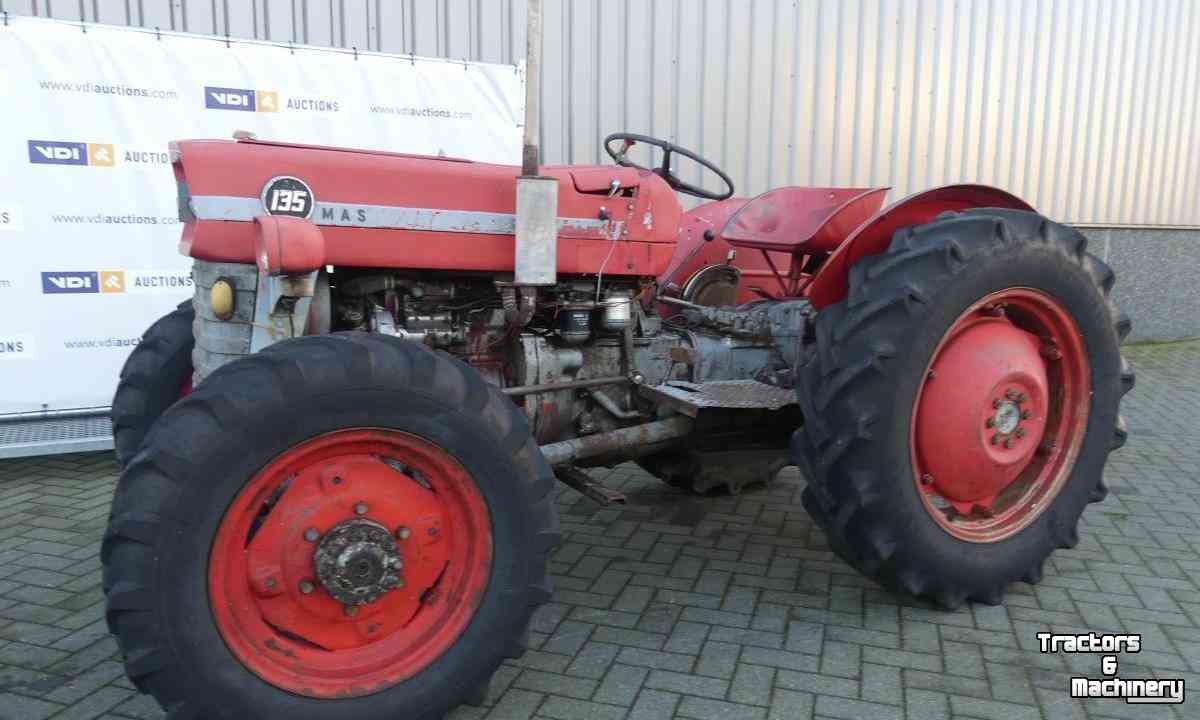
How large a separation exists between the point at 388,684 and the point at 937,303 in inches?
78.6

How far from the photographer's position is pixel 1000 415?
2979 millimetres

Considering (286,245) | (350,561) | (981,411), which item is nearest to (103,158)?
(286,245)

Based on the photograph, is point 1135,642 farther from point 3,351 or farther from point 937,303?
point 3,351

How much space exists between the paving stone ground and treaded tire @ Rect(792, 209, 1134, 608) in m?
0.23

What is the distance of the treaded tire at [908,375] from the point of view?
273cm

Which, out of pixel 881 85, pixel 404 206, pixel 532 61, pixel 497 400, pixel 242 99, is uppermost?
pixel 881 85

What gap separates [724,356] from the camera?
3604 mm

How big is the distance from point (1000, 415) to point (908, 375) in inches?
19.1

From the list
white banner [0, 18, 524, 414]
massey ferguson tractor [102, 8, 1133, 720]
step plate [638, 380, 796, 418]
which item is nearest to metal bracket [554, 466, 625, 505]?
massey ferguson tractor [102, 8, 1133, 720]

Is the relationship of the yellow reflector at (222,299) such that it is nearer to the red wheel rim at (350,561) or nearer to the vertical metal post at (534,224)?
the red wheel rim at (350,561)

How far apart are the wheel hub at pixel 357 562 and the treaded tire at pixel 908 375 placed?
141cm

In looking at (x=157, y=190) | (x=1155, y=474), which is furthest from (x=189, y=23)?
(x=1155, y=474)

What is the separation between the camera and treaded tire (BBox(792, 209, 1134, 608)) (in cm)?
273

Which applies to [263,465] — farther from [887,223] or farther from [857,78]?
[857,78]
